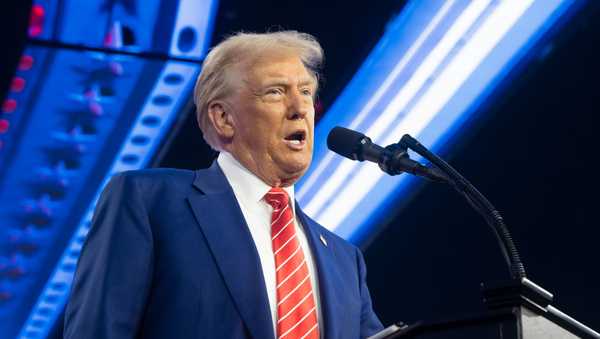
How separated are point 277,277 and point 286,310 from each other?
7 centimetres

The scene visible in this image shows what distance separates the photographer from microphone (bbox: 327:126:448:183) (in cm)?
167

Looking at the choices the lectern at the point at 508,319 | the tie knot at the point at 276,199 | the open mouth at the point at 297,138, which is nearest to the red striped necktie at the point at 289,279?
the tie knot at the point at 276,199

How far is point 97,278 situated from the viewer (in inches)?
66.1

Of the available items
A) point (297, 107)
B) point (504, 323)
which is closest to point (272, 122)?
point (297, 107)

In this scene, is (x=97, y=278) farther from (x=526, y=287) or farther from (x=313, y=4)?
(x=313, y=4)

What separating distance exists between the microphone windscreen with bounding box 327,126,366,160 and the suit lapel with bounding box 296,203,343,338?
226mm

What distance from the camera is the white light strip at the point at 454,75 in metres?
2.82

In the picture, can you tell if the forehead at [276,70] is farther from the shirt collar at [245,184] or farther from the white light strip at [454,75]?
the white light strip at [454,75]

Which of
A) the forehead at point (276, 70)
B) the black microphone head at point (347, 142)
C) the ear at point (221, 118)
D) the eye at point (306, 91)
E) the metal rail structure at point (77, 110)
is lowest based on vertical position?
the metal rail structure at point (77, 110)

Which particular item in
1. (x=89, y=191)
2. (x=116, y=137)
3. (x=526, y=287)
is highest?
(x=526, y=287)

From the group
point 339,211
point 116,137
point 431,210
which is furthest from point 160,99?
point 431,210

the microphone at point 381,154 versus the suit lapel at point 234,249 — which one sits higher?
the microphone at point 381,154

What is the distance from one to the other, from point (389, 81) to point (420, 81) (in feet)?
0.34

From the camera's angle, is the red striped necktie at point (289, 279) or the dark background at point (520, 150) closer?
the red striped necktie at point (289, 279)
